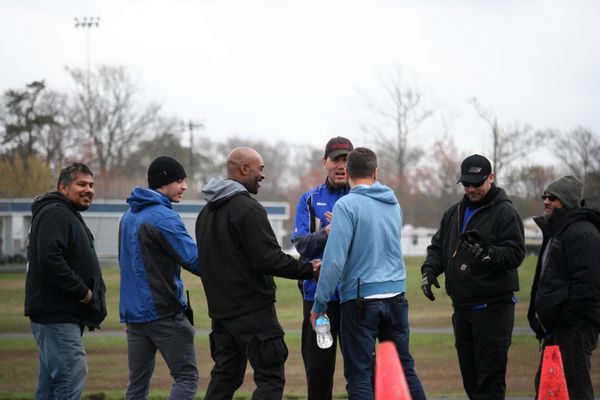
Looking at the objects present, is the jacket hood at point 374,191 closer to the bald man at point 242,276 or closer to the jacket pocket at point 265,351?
the bald man at point 242,276

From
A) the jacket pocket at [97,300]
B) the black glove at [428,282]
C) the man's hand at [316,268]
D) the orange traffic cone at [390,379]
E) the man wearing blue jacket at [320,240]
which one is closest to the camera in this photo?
the orange traffic cone at [390,379]

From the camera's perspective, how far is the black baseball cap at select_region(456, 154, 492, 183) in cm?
750

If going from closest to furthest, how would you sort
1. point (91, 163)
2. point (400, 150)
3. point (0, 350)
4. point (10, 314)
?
point (0, 350) < point (10, 314) < point (400, 150) < point (91, 163)

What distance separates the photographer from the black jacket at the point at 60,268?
23.0ft

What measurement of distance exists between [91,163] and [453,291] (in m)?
58.5

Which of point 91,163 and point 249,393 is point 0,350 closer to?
point 249,393

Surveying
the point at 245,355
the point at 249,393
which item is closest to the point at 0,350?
the point at 249,393

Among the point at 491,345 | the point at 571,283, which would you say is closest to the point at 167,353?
the point at 491,345

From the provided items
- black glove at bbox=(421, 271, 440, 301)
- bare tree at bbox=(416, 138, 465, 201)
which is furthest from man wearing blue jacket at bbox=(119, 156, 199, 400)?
bare tree at bbox=(416, 138, 465, 201)

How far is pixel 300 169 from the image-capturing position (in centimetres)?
10162

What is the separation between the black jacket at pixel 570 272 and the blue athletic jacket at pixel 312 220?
1.74 m

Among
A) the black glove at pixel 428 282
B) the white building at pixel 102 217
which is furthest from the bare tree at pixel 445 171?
the black glove at pixel 428 282

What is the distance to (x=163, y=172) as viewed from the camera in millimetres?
7539

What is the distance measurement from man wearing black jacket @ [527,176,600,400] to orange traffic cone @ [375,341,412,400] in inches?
110
